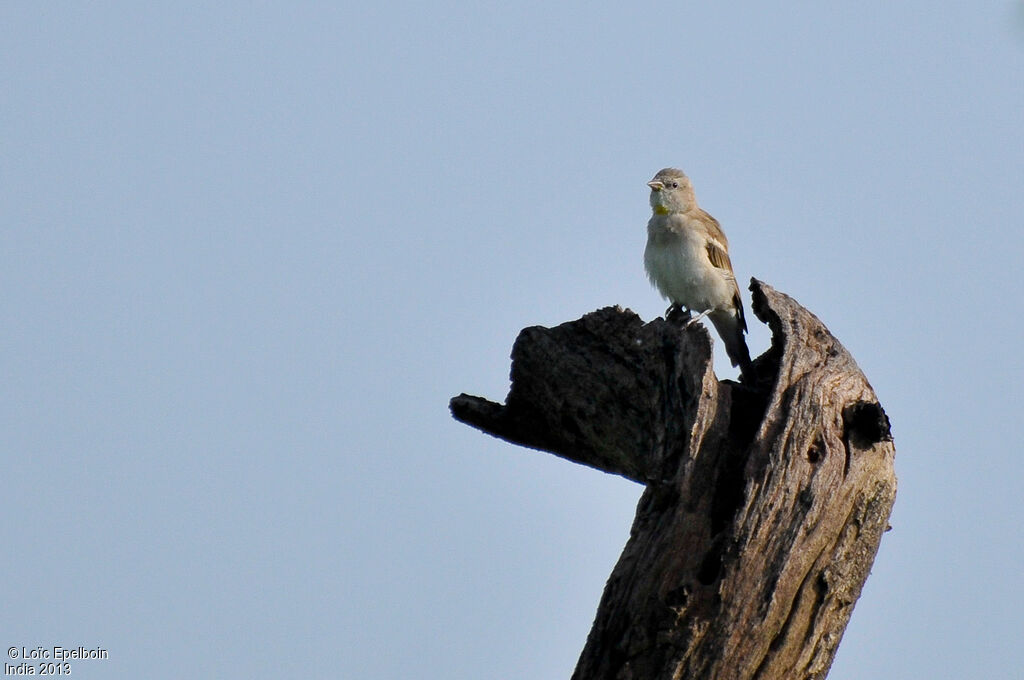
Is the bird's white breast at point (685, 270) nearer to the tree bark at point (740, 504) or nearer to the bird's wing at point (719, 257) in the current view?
the bird's wing at point (719, 257)

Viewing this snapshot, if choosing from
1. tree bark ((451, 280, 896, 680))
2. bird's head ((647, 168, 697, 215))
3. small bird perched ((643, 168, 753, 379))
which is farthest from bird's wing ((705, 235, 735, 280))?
tree bark ((451, 280, 896, 680))

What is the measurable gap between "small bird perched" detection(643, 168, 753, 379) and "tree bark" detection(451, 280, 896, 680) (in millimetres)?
2965

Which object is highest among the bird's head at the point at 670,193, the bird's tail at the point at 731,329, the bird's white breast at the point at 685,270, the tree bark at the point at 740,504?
the bird's head at the point at 670,193

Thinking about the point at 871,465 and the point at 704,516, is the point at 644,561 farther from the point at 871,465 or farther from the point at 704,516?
the point at 871,465

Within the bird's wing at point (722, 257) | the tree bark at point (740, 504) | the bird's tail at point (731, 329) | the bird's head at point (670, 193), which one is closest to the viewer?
the tree bark at point (740, 504)

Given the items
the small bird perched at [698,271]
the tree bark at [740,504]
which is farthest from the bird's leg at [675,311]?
the tree bark at [740,504]

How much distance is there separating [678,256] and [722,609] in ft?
16.6

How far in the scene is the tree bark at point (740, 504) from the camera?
19.3 feet

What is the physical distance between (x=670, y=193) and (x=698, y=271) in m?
A: 1.19

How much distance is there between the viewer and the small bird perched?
33.9ft

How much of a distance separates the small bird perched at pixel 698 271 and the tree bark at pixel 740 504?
2.96 m

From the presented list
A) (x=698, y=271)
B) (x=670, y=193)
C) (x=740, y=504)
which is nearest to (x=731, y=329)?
(x=698, y=271)

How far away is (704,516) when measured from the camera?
6.18 m

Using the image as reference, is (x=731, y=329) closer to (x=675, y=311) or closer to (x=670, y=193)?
(x=675, y=311)
